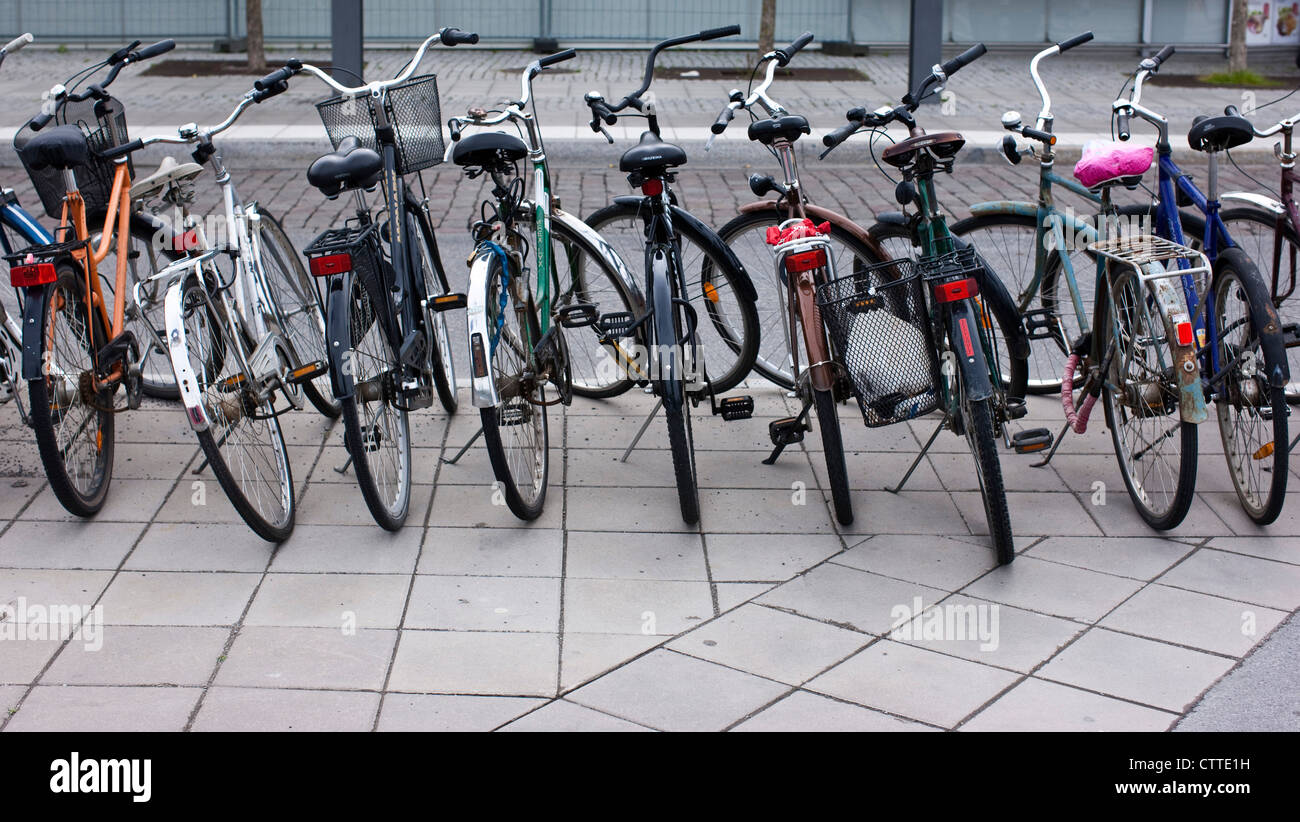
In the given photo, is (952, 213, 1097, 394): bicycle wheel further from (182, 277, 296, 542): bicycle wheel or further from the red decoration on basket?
(182, 277, 296, 542): bicycle wheel

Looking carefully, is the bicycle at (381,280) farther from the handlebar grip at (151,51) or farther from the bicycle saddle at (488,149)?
the handlebar grip at (151,51)

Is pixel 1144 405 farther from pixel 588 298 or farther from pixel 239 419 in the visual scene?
pixel 239 419

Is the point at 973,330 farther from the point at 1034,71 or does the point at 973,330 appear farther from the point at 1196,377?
the point at 1034,71

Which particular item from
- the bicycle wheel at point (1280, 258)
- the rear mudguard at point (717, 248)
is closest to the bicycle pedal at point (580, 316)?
the rear mudguard at point (717, 248)

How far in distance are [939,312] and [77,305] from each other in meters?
2.72

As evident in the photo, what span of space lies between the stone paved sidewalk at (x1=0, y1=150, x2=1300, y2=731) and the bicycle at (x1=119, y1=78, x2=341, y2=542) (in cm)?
22

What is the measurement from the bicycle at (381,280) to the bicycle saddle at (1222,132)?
2511 millimetres

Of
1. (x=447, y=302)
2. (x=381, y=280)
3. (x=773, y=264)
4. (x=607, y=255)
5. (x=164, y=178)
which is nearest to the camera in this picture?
(x=381, y=280)

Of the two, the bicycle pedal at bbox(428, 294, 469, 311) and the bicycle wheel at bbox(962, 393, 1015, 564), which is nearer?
the bicycle wheel at bbox(962, 393, 1015, 564)

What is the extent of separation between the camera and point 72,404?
438 cm

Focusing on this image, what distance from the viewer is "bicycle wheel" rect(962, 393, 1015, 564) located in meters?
4.00

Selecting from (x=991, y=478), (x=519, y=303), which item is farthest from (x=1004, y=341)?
(x=519, y=303)

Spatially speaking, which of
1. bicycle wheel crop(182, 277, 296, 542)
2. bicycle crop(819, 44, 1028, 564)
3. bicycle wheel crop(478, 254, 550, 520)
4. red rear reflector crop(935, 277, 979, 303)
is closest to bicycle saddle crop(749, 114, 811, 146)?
bicycle crop(819, 44, 1028, 564)

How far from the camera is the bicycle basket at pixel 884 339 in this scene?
431 cm
